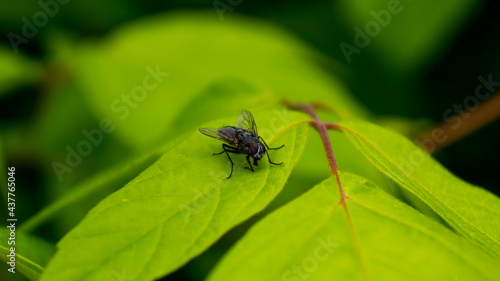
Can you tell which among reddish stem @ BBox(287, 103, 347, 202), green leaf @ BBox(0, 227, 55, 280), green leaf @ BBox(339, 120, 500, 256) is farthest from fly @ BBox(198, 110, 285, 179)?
green leaf @ BBox(0, 227, 55, 280)

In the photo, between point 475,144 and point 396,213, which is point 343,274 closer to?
point 396,213

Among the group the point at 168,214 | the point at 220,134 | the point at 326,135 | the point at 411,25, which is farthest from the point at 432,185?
the point at 411,25

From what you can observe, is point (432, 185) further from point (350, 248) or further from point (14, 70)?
point (14, 70)

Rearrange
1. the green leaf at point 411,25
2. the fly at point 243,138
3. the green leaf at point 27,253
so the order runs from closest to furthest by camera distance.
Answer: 1. the green leaf at point 27,253
2. the fly at point 243,138
3. the green leaf at point 411,25

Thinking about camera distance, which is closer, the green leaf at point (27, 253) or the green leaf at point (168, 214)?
the green leaf at point (168, 214)

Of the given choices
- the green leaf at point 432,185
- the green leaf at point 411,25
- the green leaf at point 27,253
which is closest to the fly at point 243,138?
the green leaf at point 432,185

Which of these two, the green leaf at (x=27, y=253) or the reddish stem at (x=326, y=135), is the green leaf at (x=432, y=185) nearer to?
the reddish stem at (x=326, y=135)

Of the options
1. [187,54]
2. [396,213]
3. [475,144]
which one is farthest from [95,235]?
[475,144]
